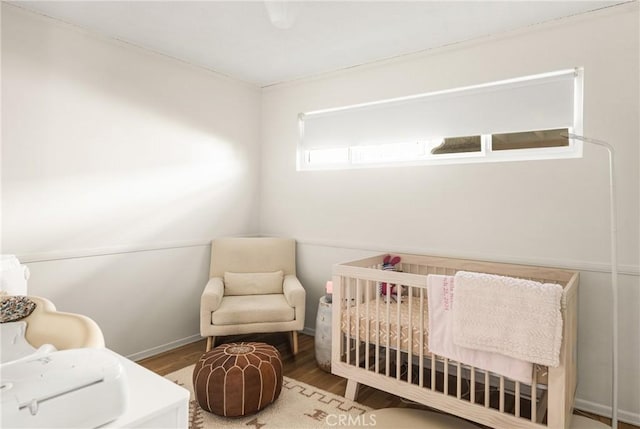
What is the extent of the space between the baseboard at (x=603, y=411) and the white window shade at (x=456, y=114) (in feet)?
5.37

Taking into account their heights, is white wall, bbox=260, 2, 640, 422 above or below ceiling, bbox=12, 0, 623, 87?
below

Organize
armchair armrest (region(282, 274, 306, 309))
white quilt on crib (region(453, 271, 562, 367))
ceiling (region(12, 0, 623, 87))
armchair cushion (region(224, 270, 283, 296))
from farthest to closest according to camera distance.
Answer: armchair cushion (region(224, 270, 283, 296)), armchair armrest (region(282, 274, 306, 309)), ceiling (region(12, 0, 623, 87)), white quilt on crib (region(453, 271, 562, 367))

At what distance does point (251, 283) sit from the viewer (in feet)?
10.7

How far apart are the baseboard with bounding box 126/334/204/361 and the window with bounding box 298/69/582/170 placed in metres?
1.75

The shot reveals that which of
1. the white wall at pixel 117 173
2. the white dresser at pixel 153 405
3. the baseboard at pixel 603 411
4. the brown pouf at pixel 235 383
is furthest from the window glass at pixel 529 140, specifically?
the white dresser at pixel 153 405

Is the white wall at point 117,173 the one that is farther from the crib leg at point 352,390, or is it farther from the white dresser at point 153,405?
the white dresser at point 153,405

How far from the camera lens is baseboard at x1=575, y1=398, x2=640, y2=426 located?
219 centimetres

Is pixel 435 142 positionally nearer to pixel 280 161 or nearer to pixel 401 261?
pixel 401 261

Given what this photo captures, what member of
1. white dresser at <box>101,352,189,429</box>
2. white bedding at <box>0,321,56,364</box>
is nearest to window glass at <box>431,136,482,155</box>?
white dresser at <box>101,352,189,429</box>

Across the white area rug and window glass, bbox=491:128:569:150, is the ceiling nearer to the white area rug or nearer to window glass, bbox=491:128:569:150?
window glass, bbox=491:128:569:150

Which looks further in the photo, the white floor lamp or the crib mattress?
the crib mattress

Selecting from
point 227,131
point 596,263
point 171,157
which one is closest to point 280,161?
point 227,131

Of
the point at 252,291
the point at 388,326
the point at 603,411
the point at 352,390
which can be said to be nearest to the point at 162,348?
the point at 252,291

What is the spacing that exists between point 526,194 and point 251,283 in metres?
2.11
